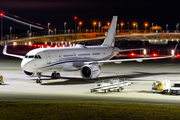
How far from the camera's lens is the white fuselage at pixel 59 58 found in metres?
36.5

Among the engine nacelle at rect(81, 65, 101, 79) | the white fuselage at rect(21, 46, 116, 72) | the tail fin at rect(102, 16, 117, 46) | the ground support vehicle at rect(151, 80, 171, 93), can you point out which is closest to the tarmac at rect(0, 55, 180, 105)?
the ground support vehicle at rect(151, 80, 171, 93)

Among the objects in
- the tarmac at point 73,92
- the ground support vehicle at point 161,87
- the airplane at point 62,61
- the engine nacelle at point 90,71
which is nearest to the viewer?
the tarmac at point 73,92

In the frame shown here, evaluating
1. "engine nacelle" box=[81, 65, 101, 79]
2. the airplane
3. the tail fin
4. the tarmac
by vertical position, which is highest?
the tail fin

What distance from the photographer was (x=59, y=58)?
3894 cm

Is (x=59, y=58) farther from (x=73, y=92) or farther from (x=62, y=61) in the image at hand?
(x=73, y=92)

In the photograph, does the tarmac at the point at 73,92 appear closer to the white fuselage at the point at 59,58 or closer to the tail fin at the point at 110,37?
the white fuselage at the point at 59,58

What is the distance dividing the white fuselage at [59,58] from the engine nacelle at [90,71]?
2261 mm

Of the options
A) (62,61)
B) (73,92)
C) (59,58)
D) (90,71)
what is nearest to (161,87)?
(73,92)

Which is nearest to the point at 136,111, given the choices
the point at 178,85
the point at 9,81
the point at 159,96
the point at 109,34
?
the point at 159,96

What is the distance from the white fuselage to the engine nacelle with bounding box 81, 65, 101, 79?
89.0 inches

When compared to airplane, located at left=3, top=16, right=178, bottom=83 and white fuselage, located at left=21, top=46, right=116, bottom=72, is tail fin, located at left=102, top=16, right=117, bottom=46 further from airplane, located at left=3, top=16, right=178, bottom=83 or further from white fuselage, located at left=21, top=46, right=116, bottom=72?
airplane, located at left=3, top=16, right=178, bottom=83

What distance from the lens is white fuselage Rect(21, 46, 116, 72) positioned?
36544 millimetres

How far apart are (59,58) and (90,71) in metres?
4.03

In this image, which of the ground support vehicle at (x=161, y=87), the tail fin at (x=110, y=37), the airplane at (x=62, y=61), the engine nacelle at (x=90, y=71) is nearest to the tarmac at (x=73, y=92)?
the ground support vehicle at (x=161, y=87)
